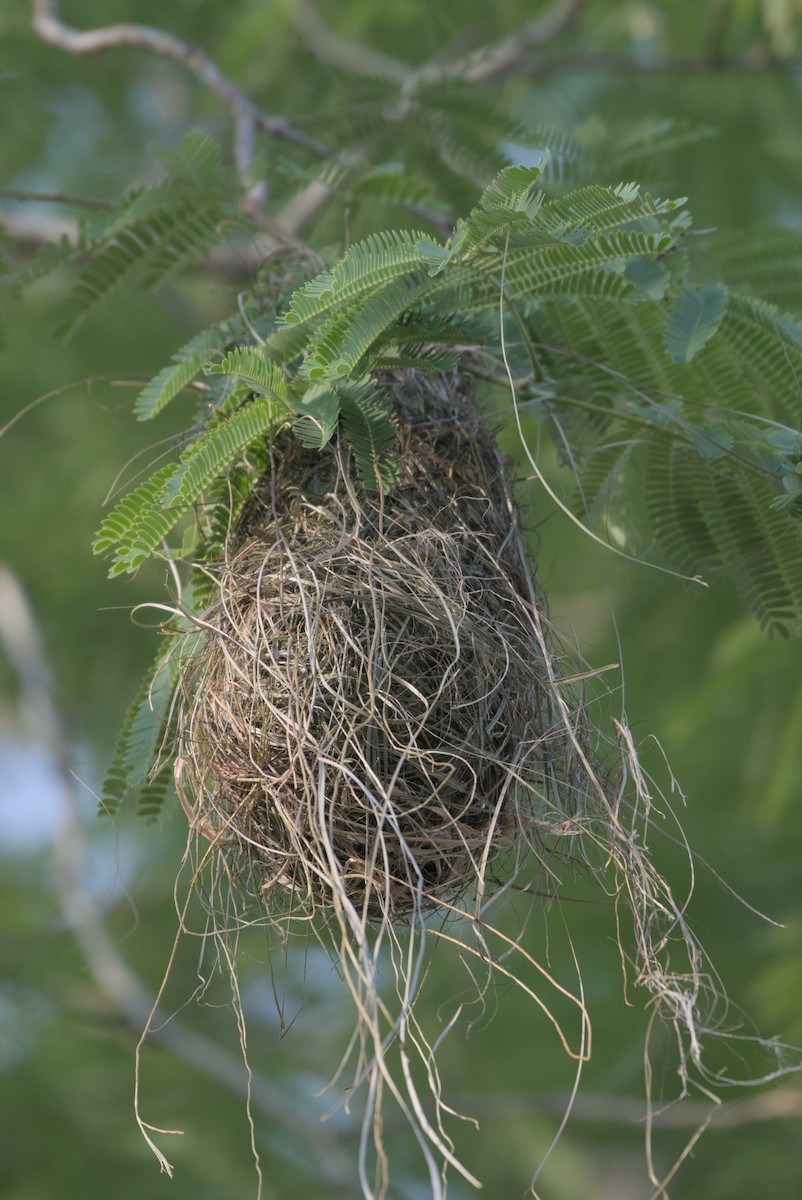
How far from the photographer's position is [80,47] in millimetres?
3818

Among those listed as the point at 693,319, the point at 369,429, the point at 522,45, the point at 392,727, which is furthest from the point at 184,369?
the point at 522,45

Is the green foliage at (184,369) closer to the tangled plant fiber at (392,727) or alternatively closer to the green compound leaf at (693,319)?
the tangled plant fiber at (392,727)

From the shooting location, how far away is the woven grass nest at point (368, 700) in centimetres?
178

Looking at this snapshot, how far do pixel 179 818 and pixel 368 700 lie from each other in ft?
12.0

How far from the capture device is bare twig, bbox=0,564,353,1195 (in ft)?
15.9

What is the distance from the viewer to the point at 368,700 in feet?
5.93

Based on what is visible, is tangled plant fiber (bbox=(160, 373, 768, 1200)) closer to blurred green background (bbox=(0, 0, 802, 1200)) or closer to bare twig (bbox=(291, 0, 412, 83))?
blurred green background (bbox=(0, 0, 802, 1200))

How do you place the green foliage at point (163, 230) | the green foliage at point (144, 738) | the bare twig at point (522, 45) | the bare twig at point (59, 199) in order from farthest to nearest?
the bare twig at point (522, 45), the bare twig at point (59, 199), the green foliage at point (163, 230), the green foliage at point (144, 738)

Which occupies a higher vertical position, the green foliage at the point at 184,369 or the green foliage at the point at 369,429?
the green foliage at the point at 184,369

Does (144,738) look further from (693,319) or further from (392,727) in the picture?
(693,319)

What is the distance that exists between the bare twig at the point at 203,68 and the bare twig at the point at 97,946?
260 cm

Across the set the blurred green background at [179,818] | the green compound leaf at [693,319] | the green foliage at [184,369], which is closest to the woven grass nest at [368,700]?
the green foliage at [184,369]

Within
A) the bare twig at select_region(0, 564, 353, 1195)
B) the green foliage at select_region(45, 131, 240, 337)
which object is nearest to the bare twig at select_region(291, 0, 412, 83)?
the green foliage at select_region(45, 131, 240, 337)

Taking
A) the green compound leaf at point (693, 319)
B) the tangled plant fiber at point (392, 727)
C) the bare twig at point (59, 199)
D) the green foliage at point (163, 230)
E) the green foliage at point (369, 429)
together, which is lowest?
the tangled plant fiber at point (392, 727)
